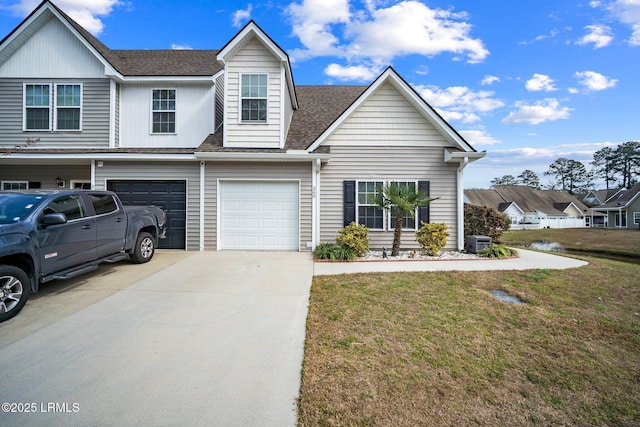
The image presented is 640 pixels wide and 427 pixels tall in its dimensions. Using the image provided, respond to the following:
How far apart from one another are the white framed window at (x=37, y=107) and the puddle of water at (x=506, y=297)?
13.7 meters

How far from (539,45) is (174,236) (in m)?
15.9

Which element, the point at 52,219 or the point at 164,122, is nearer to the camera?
the point at 52,219

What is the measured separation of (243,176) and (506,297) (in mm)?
7668

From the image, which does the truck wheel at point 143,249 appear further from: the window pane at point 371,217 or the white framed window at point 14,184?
the white framed window at point 14,184

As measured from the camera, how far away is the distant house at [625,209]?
37781 mm

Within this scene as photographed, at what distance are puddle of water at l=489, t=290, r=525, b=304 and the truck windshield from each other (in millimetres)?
7912

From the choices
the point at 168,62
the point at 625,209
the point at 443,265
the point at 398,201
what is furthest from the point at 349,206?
the point at 625,209

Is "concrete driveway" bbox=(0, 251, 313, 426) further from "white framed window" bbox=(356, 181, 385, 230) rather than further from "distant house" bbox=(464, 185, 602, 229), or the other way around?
"distant house" bbox=(464, 185, 602, 229)

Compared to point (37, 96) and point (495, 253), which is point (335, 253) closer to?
point (495, 253)

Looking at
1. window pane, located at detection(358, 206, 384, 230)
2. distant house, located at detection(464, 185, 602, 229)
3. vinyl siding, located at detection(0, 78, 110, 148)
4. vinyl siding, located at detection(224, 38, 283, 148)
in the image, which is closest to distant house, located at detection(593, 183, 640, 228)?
distant house, located at detection(464, 185, 602, 229)

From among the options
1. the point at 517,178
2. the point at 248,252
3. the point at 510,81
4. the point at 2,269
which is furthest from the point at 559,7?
the point at 517,178

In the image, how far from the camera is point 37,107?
10.2 m

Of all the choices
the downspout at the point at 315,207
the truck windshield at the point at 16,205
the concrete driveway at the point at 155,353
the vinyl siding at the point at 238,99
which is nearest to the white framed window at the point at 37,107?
the vinyl siding at the point at 238,99

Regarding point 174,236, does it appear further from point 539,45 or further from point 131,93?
point 539,45
